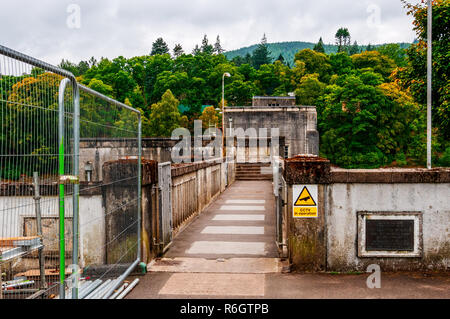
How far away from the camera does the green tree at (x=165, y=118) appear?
221ft

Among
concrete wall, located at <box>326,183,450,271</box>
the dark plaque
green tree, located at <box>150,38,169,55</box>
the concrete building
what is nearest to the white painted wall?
concrete wall, located at <box>326,183,450,271</box>

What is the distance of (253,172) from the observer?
34.0 meters

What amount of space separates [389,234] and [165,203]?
4.35 metres

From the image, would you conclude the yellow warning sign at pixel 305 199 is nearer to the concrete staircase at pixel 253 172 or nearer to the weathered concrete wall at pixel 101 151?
the weathered concrete wall at pixel 101 151

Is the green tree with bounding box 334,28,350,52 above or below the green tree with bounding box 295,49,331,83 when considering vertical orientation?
above

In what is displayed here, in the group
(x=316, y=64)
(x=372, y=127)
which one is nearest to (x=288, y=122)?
(x=372, y=127)

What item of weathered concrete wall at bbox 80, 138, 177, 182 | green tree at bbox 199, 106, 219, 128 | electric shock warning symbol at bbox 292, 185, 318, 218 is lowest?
electric shock warning symbol at bbox 292, 185, 318, 218

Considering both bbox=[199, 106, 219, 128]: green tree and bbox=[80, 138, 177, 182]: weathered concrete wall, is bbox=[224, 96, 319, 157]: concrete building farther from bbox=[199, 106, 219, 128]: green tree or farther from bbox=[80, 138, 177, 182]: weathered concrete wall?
bbox=[80, 138, 177, 182]: weathered concrete wall

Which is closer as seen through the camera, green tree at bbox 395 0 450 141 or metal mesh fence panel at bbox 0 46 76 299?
metal mesh fence panel at bbox 0 46 76 299

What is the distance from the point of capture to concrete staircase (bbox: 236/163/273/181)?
1283 inches

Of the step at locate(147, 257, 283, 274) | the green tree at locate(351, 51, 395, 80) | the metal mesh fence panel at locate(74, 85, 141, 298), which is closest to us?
the metal mesh fence panel at locate(74, 85, 141, 298)

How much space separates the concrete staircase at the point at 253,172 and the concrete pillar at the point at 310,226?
2470 cm

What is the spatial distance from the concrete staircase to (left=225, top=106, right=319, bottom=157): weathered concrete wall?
1517cm

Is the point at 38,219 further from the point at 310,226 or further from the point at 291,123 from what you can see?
the point at 291,123
